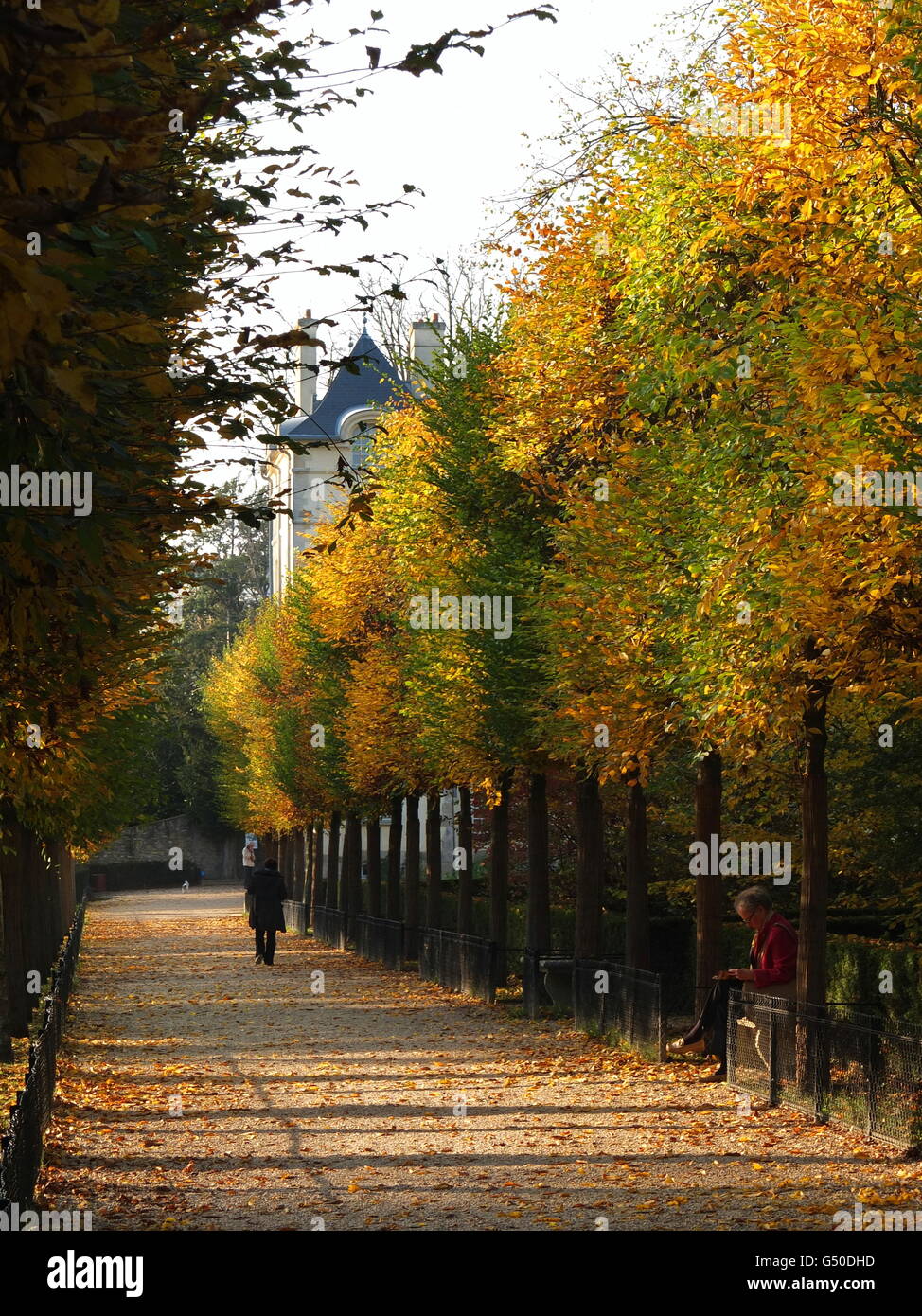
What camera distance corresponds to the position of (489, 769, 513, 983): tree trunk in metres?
24.9

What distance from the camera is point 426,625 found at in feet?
80.0

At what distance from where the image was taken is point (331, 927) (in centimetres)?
4216

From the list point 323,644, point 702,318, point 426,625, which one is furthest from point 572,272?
point 323,644

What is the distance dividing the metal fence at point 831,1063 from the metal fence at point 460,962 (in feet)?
32.9

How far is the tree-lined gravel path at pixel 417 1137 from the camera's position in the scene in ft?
31.6

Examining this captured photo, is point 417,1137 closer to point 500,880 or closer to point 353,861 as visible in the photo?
point 500,880

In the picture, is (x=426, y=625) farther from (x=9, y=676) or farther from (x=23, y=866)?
(x=9, y=676)

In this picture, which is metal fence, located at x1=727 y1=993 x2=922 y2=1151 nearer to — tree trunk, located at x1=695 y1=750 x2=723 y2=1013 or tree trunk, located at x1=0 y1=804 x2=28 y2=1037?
tree trunk, located at x1=695 y1=750 x2=723 y2=1013

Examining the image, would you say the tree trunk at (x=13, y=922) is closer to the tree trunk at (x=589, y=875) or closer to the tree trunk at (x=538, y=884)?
the tree trunk at (x=589, y=875)

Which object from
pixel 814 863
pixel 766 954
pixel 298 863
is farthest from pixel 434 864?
pixel 298 863

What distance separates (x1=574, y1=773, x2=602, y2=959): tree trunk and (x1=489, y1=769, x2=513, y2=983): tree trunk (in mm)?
2737

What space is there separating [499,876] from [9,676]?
1491cm

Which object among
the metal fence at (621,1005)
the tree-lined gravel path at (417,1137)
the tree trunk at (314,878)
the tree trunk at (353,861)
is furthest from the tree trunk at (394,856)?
the metal fence at (621,1005)

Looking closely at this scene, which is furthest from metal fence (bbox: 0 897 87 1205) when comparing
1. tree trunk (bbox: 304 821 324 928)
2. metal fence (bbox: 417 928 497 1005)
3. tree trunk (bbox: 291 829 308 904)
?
tree trunk (bbox: 291 829 308 904)
